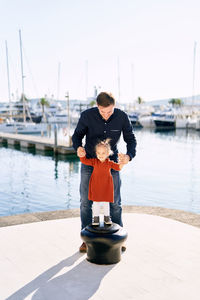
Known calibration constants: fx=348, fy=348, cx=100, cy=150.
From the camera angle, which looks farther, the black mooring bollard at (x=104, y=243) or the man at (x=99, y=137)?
the man at (x=99, y=137)

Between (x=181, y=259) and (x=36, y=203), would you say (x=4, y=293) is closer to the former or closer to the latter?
(x=181, y=259)

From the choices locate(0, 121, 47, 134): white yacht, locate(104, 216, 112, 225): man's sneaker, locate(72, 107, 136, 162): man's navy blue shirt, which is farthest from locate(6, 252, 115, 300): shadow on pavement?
locate(0, 121, 47, 134): white yacht

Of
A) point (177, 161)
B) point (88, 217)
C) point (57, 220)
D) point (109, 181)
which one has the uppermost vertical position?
point (109, 181)

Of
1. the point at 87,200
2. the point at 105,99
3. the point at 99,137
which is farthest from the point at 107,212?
the point at 105,99

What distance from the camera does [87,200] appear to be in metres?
3.68

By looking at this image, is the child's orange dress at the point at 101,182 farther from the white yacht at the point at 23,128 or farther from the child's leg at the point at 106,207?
the white yacht at the point at 23,128

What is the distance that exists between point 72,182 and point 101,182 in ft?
40.3

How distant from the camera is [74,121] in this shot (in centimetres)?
7400

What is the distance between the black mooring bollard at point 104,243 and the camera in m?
3.30

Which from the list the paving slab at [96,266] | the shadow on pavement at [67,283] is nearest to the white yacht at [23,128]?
the paving slab at [96,266]

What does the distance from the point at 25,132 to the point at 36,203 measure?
97.4 ft

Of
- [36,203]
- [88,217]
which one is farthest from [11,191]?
[88,217]

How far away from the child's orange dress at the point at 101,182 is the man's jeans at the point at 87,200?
18cm

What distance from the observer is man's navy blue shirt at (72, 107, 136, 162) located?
3539mm
